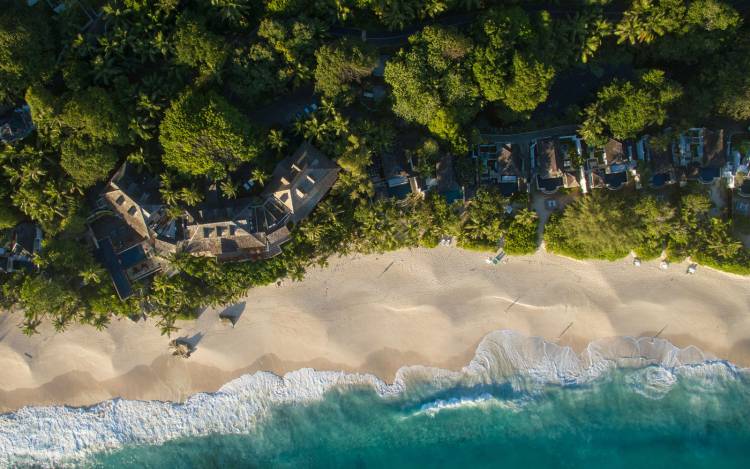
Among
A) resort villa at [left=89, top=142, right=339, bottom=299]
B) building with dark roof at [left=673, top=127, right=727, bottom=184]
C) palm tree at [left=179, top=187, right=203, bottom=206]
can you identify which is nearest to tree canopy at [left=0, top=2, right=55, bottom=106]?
resort villa at [left=89, top=142, right=339, bottom=299]

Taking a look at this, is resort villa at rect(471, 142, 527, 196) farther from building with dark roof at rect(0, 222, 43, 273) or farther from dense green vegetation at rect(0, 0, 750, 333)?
building with dark roof at rect(0, 222, 43, 273)

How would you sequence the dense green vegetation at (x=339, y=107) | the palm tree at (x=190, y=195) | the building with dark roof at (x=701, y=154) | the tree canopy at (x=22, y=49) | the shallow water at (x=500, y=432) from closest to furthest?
1. the tree canopy at (x=22, y=49)
2. the dense green vegetation at (x=339, y=107)
3. the palm tree at (x=190, y=195)
4. the building with dark roof at (x=701, y=154)
5. the shallow water at (x=500, y=432)

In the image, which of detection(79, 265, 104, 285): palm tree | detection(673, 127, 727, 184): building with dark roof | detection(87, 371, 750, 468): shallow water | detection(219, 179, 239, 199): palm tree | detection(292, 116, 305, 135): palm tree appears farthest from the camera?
detection(87, 371, 750, 468): shallow water

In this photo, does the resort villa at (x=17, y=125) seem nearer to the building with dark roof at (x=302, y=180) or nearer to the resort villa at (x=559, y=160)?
the building with dark roof at (x=302, y=180)

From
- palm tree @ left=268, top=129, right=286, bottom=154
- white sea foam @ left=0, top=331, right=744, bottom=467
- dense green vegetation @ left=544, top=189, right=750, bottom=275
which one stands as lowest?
white sea foam @ left=0, top=331, right=744, bottom=467

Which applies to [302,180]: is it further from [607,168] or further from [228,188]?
[607,168]

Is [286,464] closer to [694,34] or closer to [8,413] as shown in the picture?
[8,413]

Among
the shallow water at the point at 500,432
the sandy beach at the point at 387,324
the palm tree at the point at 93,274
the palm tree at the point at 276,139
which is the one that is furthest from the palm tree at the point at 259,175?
the shallow water at the point at 500,432
